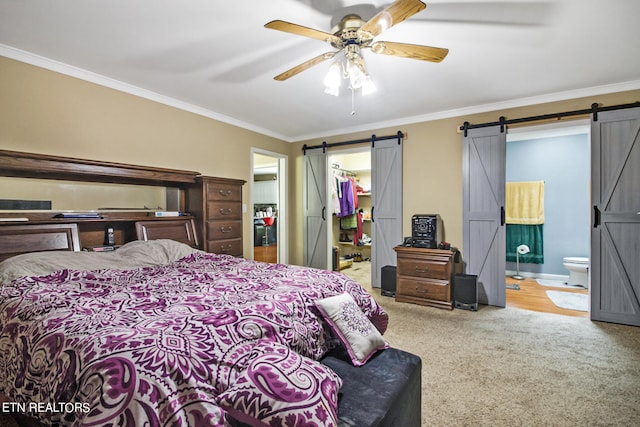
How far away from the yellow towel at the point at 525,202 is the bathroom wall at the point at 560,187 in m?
0.12

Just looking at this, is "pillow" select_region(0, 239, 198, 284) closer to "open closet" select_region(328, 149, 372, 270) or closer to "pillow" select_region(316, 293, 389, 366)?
"pillow" select_region(316, 293, 389, 366)

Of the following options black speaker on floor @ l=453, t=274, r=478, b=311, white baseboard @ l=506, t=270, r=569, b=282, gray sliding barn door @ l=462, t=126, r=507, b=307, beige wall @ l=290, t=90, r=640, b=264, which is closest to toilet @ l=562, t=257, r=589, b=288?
white baseboard @ l=506, t=270, r=569, b=282

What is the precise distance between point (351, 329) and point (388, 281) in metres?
2.73

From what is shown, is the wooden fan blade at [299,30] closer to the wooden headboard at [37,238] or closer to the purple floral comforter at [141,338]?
the purple floral comforter at [141,338]

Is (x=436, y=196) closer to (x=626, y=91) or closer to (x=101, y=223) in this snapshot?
(x=626, y=91)

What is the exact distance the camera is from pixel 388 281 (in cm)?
417

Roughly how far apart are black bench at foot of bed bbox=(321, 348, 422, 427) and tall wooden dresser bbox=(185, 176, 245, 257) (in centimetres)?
242

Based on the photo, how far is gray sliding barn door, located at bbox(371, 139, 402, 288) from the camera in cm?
447

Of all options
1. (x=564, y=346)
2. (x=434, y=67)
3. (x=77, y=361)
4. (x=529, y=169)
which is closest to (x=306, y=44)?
(x=434, y=67)

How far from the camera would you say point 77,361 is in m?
0.99

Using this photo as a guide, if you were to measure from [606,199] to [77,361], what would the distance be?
15.0ft

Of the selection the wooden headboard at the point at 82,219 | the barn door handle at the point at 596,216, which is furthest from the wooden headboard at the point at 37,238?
the barn door handle at the point at 596,216

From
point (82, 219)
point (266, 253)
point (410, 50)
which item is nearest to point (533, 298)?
point (410, 50)

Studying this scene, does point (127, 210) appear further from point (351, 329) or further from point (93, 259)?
point (351, 329)
